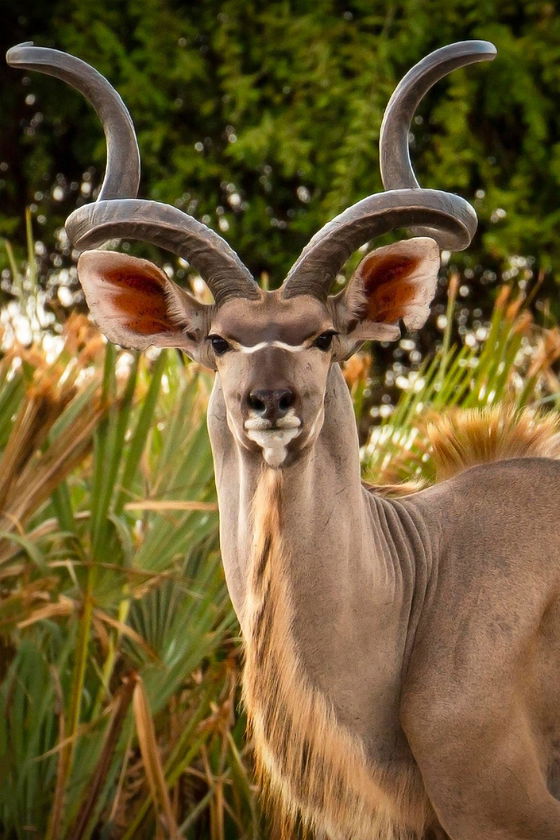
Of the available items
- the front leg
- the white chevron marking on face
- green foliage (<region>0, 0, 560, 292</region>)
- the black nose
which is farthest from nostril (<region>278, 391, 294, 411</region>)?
green foliage (<region>0, 0, 560, 292</region>)

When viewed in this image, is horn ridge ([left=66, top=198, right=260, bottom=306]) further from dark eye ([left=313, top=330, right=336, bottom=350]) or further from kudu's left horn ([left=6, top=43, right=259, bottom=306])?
dark eye ([left=313, top=330, right=336, bottom=350])

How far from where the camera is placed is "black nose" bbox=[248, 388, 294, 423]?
290 centimetres

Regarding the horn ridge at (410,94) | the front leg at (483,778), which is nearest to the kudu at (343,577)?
the front leg at (483,778)

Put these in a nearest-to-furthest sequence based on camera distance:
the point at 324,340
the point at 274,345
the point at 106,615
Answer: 1. the point at 274,345
2. the point at 324,340
3. the point at 106,615

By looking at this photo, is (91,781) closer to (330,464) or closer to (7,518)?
(7,518)

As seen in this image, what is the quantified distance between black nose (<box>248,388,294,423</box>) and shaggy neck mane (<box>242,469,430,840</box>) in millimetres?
219

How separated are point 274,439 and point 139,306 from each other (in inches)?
25.1

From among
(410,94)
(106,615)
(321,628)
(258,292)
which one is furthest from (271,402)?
(106,615)

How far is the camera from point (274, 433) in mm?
2939

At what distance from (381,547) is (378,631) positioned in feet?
0.77

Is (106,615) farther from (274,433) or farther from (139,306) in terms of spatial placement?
(274,433)

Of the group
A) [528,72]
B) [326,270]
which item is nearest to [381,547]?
[326,270]

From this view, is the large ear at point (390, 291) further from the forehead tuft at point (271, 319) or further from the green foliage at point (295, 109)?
the green foliage at point (295, 109)

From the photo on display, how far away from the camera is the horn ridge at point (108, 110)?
3502mm
